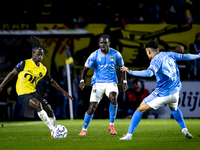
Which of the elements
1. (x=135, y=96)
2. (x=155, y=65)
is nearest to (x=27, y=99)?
(x=155, y=65)

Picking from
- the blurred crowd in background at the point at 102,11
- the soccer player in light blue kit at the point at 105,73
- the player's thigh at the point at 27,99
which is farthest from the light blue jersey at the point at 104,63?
the blurred crowd in background at the point at 102,11

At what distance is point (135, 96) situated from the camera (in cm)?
1488

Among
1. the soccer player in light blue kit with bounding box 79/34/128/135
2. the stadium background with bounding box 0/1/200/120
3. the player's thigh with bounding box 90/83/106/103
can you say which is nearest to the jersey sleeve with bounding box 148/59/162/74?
the soccer player in light blue kit with bounding box 79/34/128/135

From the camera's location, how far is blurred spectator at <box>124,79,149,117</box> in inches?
582

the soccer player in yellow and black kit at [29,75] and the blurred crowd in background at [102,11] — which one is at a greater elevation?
the blurred crowd in background at [102,11]

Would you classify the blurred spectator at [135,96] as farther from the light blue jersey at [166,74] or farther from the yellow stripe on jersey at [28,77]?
the light blue jersey at [166,74]

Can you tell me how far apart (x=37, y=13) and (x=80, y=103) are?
4.47 metres

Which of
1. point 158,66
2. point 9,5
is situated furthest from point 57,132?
point 9,5

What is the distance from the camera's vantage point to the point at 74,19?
16.3 metres

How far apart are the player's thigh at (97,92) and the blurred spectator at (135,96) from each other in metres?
6.48

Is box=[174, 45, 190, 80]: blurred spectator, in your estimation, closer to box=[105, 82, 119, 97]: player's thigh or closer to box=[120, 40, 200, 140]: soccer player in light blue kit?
box=[105, 82, 119, 97]: player's thigh

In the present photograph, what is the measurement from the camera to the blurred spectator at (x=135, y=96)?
48.5ft

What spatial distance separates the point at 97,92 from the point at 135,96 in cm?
664

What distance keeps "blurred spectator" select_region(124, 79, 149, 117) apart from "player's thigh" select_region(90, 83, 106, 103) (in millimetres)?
6479
